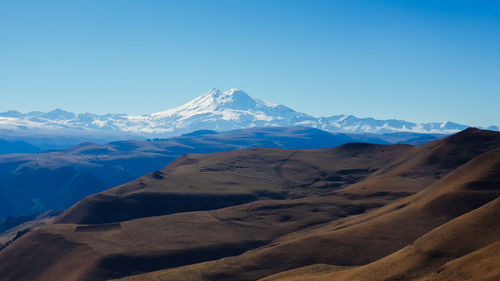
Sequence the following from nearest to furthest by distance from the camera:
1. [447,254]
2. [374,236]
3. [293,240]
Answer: [447,254]
[374,236]
[293,240]

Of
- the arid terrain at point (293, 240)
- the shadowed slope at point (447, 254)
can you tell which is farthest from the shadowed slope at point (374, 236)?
the shadowed slope at point (447, 254)

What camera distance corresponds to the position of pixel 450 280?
208 ft

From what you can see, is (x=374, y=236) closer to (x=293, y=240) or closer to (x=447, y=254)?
(x=293, y=240)

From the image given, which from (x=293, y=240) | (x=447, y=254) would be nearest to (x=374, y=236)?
(x=293, y=240)

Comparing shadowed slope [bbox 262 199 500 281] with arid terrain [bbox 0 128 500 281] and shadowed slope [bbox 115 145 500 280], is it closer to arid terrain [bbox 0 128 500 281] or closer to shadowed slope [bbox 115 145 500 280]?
arid terrain [bbox 0 128 500 281]

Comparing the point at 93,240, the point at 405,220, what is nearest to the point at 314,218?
the point at 405,220

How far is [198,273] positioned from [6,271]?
209 ft

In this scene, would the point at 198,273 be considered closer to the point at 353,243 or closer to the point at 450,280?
the point at 353,243

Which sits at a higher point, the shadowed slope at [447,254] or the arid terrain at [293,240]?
the shadowed slope at [447,254]

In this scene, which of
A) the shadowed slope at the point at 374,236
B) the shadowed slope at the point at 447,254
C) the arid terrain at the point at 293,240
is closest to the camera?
the shadowed slope at the point at 447,254

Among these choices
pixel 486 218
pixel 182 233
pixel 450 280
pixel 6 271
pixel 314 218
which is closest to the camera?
pixel 450 280

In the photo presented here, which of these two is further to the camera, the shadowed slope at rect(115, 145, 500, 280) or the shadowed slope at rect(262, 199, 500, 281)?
the shadowed slope at rect(115, 145, 500, 280)

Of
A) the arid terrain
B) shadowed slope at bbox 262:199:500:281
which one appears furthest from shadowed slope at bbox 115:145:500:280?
shadowed slope at bbox 262:199:500:281

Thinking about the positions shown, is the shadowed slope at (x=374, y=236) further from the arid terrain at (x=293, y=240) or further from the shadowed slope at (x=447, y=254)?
the shadowed slope at (x=447, y=254)
